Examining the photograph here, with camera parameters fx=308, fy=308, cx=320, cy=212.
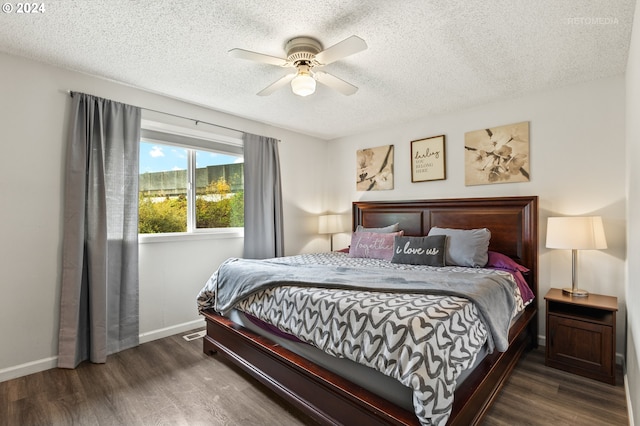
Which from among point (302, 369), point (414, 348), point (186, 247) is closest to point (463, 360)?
point (414, 348)

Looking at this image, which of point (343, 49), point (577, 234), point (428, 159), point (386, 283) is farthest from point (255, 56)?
point (577, 234)

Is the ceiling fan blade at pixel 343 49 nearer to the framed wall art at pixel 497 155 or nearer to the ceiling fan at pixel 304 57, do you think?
Result: the ceiling fan at pixel 304 57

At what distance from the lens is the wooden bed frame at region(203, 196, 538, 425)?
5.14 feet

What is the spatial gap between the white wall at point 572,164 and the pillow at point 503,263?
1.10 ft

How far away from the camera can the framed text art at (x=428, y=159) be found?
3.69m

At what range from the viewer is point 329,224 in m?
4.58

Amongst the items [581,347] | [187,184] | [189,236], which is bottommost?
[581,347]

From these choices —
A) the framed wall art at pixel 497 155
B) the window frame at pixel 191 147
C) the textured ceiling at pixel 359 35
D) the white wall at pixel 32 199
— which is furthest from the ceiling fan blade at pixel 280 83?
the framed wall art at pixel 497 155

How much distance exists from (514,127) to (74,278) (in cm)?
Result: 429

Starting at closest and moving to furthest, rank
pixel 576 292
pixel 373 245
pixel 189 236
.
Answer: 1. pixel 576 292
2. pixel 189 236
3. pixel 373 245

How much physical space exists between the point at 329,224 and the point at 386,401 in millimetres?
3166

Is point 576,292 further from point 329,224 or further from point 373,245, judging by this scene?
point 329,224

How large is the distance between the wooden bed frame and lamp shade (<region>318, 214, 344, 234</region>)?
715 mm

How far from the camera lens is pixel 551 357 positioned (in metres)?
2.50
